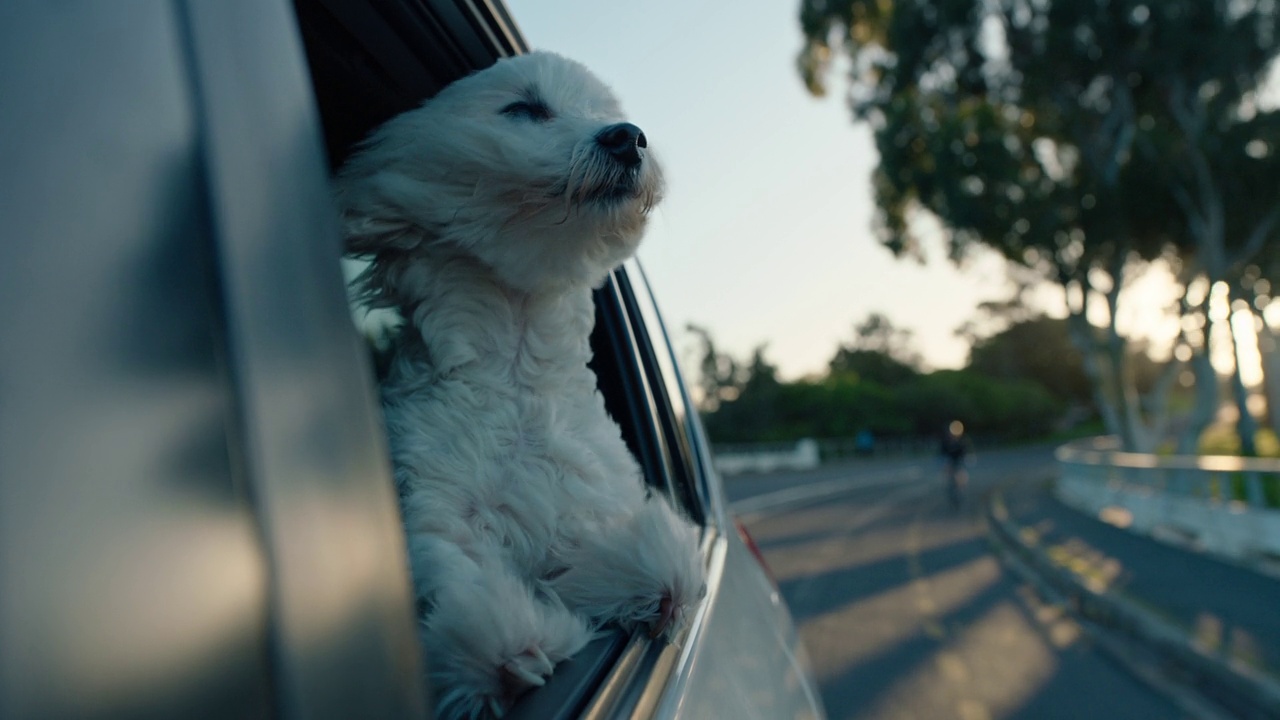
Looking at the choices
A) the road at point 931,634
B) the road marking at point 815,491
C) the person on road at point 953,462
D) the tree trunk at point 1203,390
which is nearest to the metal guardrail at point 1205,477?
the road at point 931,634

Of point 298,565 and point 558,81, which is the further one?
point 558,81

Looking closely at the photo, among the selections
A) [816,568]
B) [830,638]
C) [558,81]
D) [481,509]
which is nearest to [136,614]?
[481,509]

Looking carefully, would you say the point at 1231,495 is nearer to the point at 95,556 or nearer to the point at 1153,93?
the point at 95,556

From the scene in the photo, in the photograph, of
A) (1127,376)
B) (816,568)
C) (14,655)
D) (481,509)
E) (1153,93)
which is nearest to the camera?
(14,655)

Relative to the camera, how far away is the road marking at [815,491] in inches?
807

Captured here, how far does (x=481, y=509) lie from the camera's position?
1.26m

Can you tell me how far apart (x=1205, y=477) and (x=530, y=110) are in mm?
12248

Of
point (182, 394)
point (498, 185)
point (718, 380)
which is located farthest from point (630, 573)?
point (718, 380)

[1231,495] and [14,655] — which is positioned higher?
[14,655]

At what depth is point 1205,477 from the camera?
1144cm

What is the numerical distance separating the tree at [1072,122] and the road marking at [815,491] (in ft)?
24.5

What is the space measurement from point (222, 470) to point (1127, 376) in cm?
2862

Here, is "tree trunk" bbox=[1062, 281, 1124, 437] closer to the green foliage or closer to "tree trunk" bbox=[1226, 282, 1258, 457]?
"tree trunk" bbox=[1226, 282, 1258, 457]

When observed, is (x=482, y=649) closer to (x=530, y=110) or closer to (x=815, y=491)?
(x=530, y=110)
